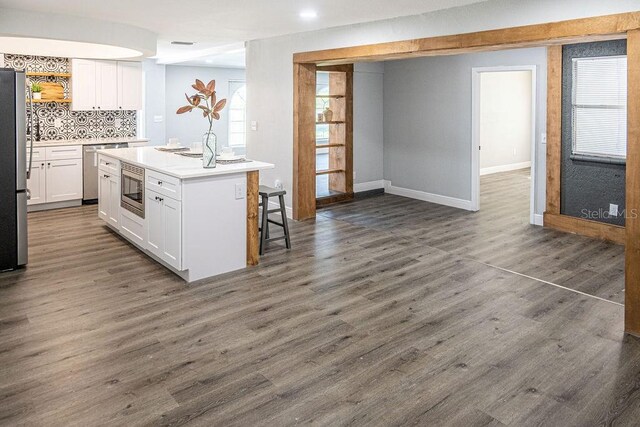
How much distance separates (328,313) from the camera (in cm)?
379

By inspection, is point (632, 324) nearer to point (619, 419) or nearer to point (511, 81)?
point (619, 419)

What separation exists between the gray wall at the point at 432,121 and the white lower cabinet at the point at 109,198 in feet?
14.4

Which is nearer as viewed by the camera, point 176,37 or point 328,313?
point 328,313

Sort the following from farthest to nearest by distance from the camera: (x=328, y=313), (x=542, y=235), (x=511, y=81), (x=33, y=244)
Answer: (x=511, y=81) → (x=542, y=235) → (x=33, y=244) → (x=328, y=313)

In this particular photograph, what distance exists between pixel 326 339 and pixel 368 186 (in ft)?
17.7

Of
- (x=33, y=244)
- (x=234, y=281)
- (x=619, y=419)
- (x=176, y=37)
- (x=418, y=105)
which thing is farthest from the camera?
(x=418, y=105)

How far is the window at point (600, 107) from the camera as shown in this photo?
551 cm

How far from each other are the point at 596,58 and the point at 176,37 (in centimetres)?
484

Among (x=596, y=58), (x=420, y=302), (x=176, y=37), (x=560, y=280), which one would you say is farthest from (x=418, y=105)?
(x=420, y=302)

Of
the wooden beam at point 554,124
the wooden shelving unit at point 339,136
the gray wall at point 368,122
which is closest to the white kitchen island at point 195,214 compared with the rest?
the wooden shelving unit at point 339,136

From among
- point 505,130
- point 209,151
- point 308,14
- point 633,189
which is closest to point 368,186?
point 308,14

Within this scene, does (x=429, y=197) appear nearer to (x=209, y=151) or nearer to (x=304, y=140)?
(x=304, y=140)

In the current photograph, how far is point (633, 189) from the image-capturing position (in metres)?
3.31

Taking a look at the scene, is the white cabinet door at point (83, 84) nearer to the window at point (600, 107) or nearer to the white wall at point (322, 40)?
the white wall at point (322, 40)
